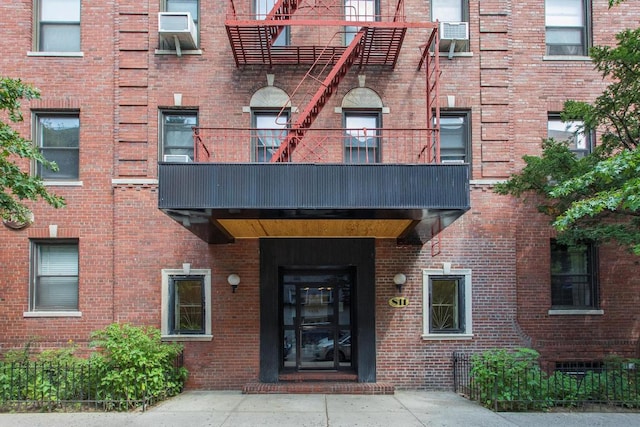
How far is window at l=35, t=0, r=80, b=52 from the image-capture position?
1220 cm

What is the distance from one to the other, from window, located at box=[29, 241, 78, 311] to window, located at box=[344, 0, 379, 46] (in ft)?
25.3

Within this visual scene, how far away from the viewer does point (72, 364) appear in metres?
9.85

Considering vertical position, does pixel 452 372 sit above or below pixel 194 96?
below

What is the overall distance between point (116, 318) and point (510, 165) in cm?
925

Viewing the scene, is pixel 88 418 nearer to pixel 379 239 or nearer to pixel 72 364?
pixel 72 364

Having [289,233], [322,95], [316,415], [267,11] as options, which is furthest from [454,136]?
[316,415]

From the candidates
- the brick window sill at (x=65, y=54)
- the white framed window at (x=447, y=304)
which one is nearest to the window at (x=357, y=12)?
the white framed window at (x=447, y=304)

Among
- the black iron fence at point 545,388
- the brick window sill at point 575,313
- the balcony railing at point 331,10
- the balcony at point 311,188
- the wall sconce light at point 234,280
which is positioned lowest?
the black iron fence at point 545,388

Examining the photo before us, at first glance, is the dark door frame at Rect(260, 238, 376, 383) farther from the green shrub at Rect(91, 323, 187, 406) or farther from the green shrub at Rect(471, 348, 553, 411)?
the green shrub at Rect(471, 348, 553, 411)

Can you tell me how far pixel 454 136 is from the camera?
12188 mm

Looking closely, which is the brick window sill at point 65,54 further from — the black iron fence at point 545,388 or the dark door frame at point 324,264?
the black iron fence at point 545,388

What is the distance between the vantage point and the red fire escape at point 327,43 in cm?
1061

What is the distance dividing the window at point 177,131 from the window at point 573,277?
860 centimetres

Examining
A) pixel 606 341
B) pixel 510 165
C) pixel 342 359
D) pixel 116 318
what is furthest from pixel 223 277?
pixel 606 341
